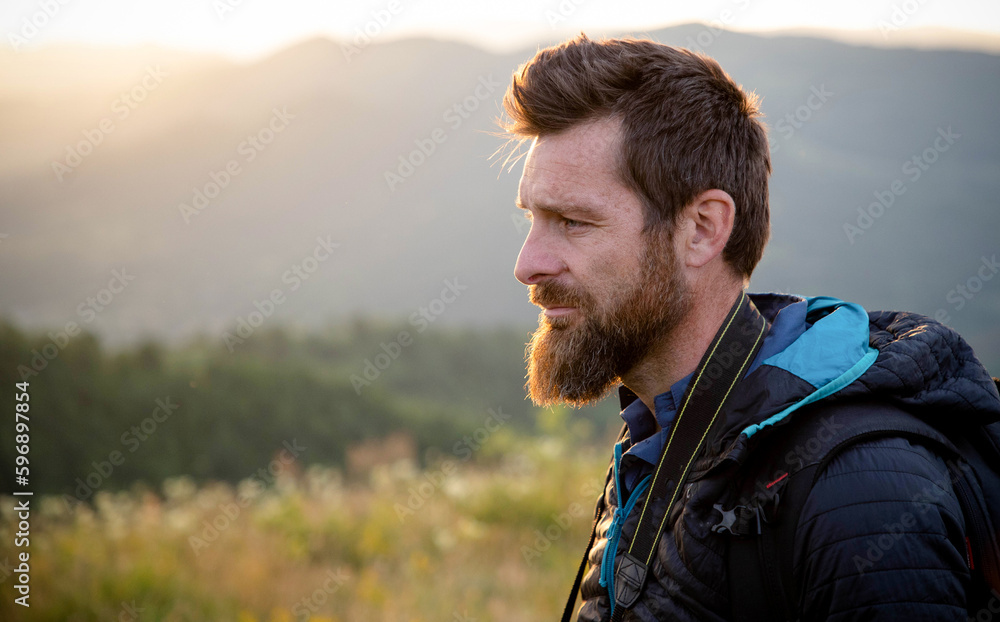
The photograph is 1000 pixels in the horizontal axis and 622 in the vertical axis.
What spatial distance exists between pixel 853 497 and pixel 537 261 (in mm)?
1102

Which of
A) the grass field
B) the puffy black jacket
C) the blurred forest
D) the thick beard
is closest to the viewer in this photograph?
the puffy black jacket

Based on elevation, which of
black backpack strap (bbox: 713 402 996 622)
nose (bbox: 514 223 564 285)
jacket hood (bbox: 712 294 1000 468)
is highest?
nose (bbox: 514 223 564 285)

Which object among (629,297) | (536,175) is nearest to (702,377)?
(629,297)

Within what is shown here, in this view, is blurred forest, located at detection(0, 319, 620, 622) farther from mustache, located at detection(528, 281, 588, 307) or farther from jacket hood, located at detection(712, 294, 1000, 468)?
jacket hood, located at detection(712, 294, 1000, 468)

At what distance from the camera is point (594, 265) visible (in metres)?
1.95

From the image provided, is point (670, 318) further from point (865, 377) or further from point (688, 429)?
point (865, 377)

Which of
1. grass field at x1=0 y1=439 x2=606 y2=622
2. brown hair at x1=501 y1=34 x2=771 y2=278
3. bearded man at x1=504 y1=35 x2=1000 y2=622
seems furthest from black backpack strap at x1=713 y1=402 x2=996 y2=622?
grass field at x1=0 y1=439 x2=606 y2=622

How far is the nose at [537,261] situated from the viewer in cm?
198

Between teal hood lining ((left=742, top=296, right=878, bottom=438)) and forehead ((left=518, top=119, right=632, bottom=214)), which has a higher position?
forehead ((left=518, top=119, right=632, bottom=214))

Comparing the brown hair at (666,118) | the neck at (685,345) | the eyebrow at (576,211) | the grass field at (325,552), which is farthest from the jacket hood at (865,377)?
the grass field at (325,552)

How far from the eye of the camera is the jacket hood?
4.72 feet

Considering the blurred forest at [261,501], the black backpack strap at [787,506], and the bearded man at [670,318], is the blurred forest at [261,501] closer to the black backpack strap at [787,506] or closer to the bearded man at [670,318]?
the bearded man at [670,318]

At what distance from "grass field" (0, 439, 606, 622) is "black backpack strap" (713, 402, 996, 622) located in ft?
12.2

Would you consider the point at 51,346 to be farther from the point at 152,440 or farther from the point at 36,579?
the point at 36,579
